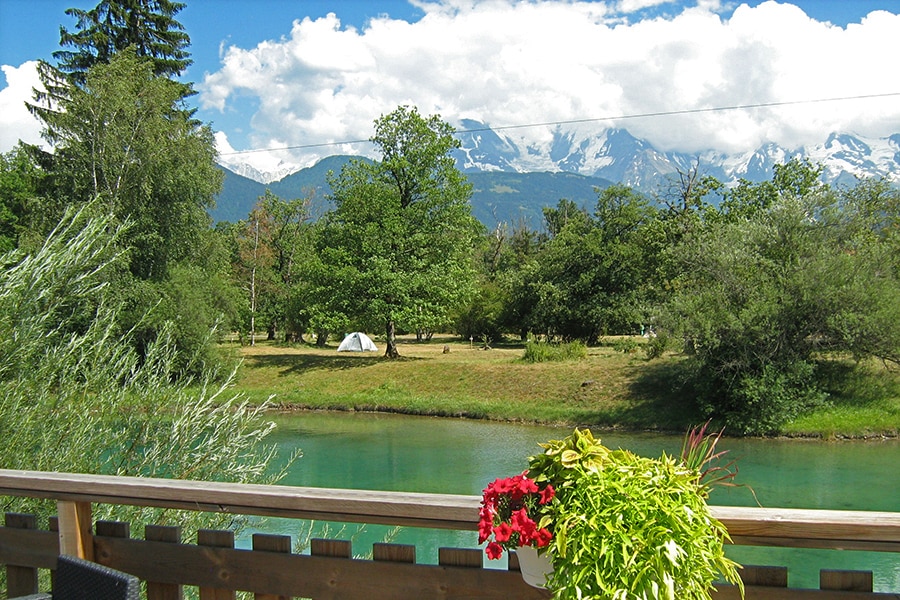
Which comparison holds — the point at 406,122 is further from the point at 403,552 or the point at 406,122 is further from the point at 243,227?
the point at 403,552

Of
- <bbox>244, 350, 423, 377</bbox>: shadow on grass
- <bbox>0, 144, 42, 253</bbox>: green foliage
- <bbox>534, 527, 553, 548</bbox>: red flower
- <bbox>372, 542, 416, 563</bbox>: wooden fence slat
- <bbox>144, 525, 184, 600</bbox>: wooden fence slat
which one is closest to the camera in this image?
<bbox>534, 527, 553, 548</bbox>: red flower

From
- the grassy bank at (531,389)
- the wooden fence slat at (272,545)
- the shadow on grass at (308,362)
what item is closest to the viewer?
the wooden fence slat at (272,545)

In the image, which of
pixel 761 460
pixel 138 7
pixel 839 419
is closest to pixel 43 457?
pixel 761 460

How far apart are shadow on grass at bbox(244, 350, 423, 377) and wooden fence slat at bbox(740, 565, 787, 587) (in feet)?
87.0

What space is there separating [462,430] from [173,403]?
15.0 meters

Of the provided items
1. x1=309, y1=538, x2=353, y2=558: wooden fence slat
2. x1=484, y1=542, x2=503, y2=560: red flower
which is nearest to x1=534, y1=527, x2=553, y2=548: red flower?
x1=484, y1=542, x2=503, y2=560: red flower

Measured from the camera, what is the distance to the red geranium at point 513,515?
6.15 feet

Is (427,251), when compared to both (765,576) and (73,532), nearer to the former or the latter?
(73,532)

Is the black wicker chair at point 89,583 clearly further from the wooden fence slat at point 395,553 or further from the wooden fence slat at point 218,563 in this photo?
the wooden fence slat at point 395,553

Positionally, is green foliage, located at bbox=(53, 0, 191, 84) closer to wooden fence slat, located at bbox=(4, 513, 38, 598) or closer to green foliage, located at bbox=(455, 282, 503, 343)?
green foliage, located at bbox=(455, 282, 503, 343)

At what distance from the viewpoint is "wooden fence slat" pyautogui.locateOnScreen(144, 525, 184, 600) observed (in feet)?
8.40

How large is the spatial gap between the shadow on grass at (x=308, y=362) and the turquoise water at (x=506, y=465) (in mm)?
5839

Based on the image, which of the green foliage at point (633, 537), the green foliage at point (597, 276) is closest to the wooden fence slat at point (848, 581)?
the green foliage at point (633, 537)

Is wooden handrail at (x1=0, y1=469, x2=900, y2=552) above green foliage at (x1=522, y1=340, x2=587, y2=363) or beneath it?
above
